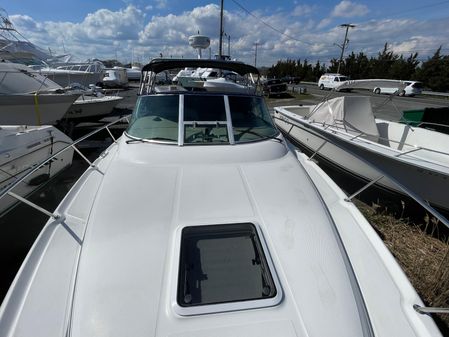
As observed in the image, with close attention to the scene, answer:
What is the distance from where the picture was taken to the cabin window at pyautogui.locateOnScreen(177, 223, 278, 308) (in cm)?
133

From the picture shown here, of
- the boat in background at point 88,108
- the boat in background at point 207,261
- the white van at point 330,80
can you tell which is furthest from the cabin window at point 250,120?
the white van at point 330,80

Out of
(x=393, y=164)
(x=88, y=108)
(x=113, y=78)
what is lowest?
(x=113, y=78)

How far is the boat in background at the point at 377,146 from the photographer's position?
352 cm

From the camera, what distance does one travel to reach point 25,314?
48.8 inches

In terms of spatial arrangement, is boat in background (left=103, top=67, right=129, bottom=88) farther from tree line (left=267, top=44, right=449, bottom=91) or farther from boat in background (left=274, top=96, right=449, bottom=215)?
tree line (left=267, top=44, right=449, bottom=91)

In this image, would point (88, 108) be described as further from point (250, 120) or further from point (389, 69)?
point (389, 69)

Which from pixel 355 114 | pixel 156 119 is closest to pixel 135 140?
pixel 156 119

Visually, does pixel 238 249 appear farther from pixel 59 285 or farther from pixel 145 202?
pixel 59 285

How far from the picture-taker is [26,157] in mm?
3727

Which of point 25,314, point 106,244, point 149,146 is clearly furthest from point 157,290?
point 149,146

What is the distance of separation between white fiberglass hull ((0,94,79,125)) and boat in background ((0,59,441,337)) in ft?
18.4

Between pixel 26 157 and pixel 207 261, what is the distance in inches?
139

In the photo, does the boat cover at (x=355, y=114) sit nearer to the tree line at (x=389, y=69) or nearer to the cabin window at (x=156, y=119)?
the cabin window at (x=156, y=119)

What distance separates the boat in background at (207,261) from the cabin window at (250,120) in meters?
0.53
